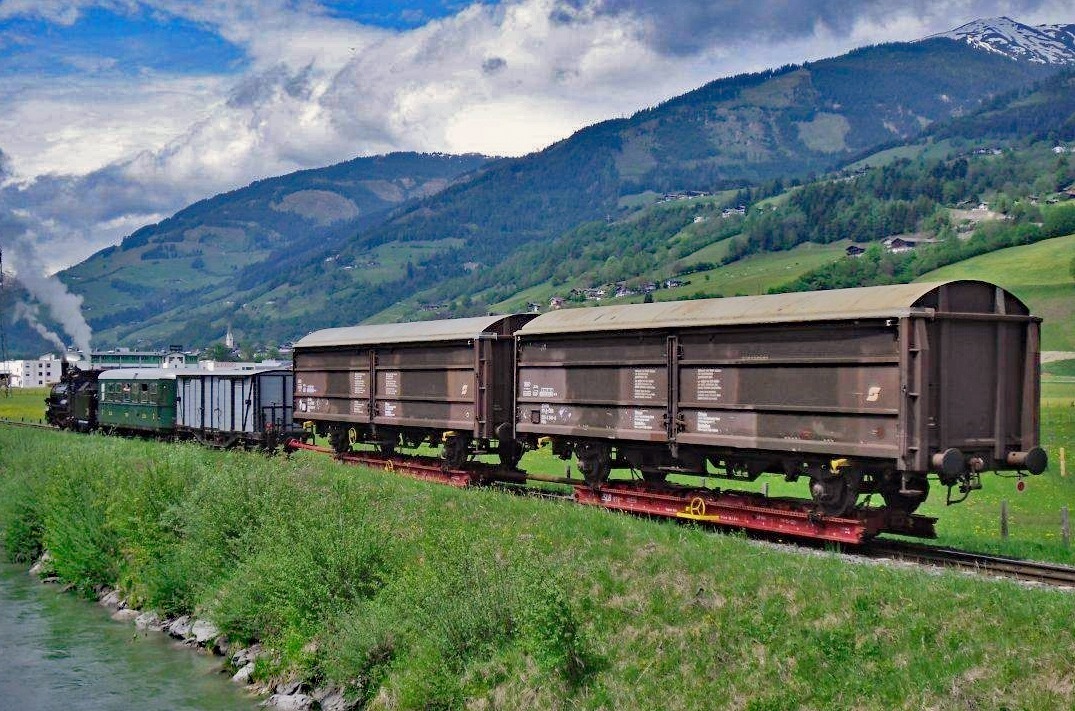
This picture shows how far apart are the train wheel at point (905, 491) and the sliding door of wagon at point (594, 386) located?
4701 mm

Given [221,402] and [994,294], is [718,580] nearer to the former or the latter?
[994,294]

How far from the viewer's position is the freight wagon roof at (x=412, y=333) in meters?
28.9

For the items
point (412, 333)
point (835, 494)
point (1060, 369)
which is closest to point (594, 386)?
point (835, 494)

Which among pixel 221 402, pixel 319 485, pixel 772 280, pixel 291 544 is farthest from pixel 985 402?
pixel 772 280

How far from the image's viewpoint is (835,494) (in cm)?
1922

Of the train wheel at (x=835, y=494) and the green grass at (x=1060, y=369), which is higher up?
the green grass at (x=1060, y=369)

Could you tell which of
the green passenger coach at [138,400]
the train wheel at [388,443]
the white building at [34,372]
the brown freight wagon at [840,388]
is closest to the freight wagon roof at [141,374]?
the green passenger coach at [138,400]

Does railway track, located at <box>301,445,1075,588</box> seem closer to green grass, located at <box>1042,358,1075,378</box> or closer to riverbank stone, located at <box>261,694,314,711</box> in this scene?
riverbank stone, located at <box>261,694,314,711</box>

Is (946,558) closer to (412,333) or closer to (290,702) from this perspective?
(290,702)

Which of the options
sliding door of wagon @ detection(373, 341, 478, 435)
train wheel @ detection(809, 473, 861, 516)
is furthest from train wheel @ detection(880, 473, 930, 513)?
sliding door of wagon @ detection(373, 341, 478, 435)

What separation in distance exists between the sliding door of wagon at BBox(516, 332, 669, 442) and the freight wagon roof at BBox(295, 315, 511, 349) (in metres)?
2.23

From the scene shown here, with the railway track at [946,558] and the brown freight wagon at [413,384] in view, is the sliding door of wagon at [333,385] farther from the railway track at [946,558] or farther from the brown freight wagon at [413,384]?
the railway track at [946,558]

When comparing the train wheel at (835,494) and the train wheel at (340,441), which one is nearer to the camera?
the train wheel at (835,494)

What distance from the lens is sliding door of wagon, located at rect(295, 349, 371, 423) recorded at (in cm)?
3369
